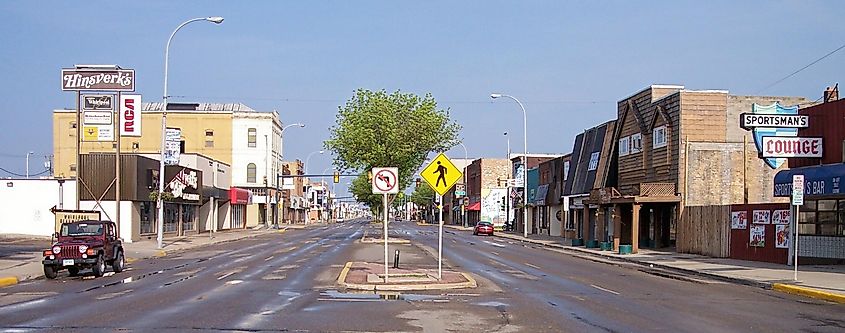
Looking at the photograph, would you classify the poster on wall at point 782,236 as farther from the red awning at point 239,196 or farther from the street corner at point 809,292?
the red awning at point 239,196

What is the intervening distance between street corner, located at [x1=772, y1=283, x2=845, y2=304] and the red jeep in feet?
63.1

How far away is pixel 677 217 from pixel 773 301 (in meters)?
22.2

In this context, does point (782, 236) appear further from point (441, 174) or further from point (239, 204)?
point (239, 204)

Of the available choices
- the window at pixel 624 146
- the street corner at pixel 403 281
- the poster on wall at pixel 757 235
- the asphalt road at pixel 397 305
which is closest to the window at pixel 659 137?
the window at pixel 624 146

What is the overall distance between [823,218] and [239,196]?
64.0 m

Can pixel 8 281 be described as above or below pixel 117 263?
below

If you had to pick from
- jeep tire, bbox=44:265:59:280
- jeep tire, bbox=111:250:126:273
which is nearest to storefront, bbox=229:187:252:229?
jeep tire, bbox=111:250:126:273

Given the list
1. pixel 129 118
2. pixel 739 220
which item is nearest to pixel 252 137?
pixel 129 118

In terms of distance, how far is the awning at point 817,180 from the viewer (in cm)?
2752

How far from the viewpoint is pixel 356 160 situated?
52.9 metres

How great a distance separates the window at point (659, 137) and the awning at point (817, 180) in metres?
11.6

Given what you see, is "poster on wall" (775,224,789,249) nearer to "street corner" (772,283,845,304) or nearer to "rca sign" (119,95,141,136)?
"street corner" (772,283,845,304)

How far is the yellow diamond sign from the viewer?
22203mm

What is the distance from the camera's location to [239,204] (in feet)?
296
